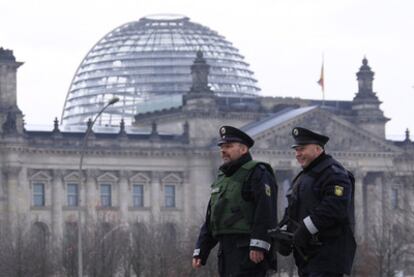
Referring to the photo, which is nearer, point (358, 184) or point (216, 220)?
point (216, 220)

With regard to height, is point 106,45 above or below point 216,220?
above

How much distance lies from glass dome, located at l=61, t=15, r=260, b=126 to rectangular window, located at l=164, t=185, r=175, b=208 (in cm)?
2983

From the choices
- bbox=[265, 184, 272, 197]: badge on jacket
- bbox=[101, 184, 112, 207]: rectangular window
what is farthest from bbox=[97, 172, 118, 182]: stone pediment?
bbox=[265, 184, 272, 197]: badge on jacket

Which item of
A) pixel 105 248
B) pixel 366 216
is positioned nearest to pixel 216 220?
pixel 105 248

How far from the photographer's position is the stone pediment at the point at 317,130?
131 meters

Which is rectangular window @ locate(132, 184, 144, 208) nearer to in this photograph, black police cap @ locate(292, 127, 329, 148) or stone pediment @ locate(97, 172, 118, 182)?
stone pediment @ locate(97, 172, 118, 182)

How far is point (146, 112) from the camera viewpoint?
474 feet

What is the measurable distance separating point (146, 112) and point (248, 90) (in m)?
26.7

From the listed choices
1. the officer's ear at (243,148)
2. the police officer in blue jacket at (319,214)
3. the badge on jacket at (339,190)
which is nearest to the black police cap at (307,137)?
the police officer in blue jacket at (319,214)

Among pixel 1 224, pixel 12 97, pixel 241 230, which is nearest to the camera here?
pixel 241 230

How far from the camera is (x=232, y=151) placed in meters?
21.6

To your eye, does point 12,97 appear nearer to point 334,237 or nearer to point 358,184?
point 358,184

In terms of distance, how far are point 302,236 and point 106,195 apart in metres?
109

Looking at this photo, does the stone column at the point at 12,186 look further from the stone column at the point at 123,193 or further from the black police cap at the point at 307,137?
the black police cap at the point at 307,137
